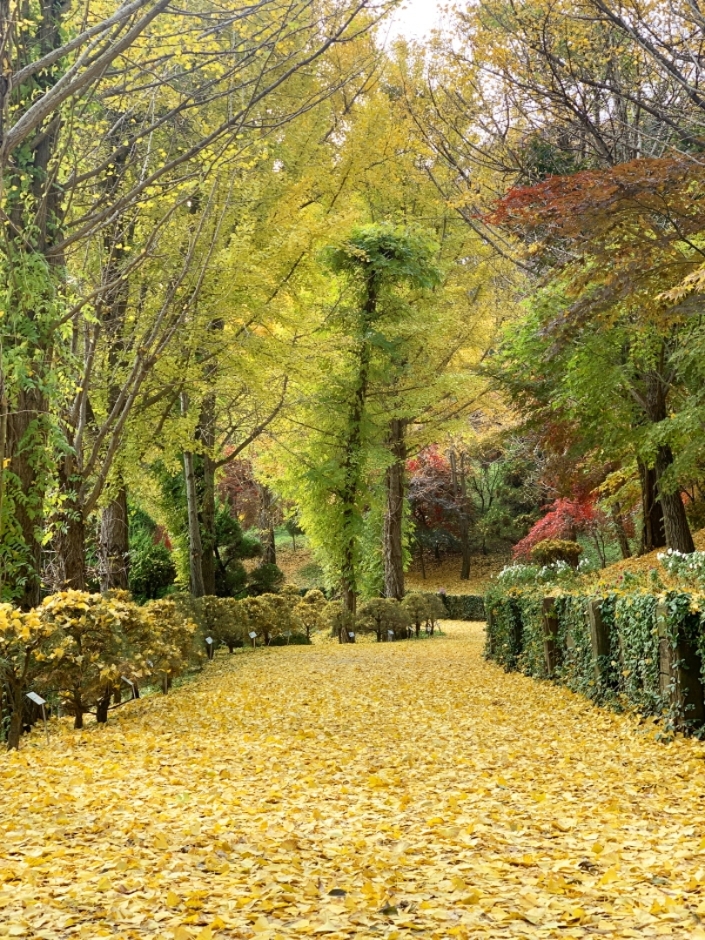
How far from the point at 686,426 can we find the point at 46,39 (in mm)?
8399

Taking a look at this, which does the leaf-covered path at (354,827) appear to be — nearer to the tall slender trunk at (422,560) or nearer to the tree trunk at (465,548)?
the tree trunk at (465,548)

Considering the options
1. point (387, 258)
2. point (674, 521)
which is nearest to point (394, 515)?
point (387, 258)

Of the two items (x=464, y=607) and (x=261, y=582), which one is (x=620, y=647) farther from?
(x=464, y=607)

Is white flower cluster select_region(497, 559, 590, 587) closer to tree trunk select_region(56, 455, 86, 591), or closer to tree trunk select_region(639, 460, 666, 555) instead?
tree trunk select_region(639, 460, 666, 555)

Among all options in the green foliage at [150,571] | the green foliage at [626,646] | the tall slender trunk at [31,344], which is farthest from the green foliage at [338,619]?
the tall slender trunk at [31,344]

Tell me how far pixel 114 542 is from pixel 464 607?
1571 cm

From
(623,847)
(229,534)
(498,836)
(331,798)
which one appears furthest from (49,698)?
(229,534)

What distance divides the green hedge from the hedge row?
14.6 metres

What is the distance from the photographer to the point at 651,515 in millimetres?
15023

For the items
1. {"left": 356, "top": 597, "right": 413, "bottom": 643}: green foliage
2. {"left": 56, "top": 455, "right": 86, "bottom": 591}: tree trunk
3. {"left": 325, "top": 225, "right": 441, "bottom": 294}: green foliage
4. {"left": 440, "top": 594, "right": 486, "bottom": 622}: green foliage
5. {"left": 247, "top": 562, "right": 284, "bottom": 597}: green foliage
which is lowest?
{"left": 440, "top": 594, "right": 486, "bottom": 622}: green foliage

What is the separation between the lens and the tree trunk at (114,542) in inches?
441

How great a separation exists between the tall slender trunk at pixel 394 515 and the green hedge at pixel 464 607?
7041mm

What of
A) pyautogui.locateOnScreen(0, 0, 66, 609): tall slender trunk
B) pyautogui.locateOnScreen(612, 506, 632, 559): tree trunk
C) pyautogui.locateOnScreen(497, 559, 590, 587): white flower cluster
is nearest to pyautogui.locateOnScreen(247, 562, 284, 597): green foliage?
pyautogui.locateOnScreen(497, 559, 590, 587): white flower cluster

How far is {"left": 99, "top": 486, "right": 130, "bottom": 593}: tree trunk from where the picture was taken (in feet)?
36.8
